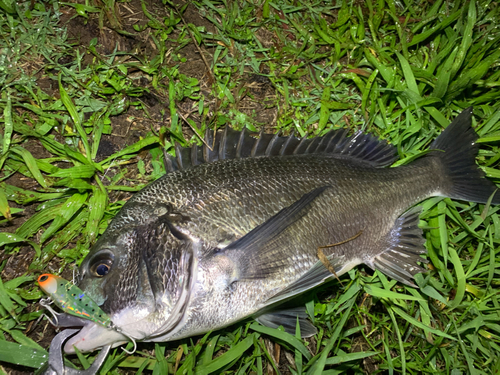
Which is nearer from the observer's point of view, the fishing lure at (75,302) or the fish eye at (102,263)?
the fishing lure at (75,302)

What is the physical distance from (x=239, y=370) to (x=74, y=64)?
2750 millimetres

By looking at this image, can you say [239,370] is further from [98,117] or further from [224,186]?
[98,117]

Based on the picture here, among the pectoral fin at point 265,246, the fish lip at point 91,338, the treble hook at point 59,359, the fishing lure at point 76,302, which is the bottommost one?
the treble hook at point 59,359

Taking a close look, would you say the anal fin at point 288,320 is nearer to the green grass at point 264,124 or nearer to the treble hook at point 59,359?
the green grass at point 264,124

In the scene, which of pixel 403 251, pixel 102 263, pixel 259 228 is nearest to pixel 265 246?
pixel 259 228

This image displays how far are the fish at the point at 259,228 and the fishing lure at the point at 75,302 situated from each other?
4 cm

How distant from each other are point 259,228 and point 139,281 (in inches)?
29.1

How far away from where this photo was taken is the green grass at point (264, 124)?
8.28 ft

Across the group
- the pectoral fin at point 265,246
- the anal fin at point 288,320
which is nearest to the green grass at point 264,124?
the anal fin at point 288,320

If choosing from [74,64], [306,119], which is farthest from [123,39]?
[306,119]

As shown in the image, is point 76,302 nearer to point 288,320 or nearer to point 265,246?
point 265,246

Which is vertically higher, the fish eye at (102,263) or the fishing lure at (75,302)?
the fish eye at (102,263)

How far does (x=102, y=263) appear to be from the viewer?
200 centimetres

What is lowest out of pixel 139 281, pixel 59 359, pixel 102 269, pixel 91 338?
pixel 59 359
